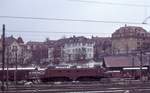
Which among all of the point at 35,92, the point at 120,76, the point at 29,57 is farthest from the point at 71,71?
the point at 29,57

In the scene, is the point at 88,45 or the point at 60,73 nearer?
the point at 60,73

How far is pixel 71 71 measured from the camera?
197 feet

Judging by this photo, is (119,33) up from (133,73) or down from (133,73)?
up

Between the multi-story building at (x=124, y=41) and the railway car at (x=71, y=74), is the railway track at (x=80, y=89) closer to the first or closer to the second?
the railway car at (x=71, y=74)

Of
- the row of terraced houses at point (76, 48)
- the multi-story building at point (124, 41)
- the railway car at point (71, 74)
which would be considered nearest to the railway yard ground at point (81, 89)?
the railway car at point (71, 74)

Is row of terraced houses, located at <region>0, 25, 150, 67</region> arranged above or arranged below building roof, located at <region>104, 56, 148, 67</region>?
above

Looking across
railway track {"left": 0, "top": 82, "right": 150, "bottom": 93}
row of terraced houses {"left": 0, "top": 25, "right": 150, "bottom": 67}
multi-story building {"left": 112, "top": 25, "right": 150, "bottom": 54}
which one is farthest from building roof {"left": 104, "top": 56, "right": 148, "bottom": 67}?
railway track {"left": 0, "top": 82, "right": 150, "bottom": 93}

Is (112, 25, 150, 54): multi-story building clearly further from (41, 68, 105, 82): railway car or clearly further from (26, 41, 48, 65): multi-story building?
(41, 68, 105, 82): railway car

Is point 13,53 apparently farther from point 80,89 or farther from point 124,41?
point 80,89

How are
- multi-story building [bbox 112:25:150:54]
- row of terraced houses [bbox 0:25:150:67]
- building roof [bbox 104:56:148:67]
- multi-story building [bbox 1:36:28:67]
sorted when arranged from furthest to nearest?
row of terraced houses [bbox 0:25:150:67]
multi-story building [bbox 112:25:150:54]
building roof [bbox 104:56:148:67]
multi-story building [bbox 1:36:28:67]

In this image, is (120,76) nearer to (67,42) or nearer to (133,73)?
(133,73)

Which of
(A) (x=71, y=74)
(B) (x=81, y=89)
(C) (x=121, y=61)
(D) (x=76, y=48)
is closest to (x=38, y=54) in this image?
(D) (x=76, y=48)

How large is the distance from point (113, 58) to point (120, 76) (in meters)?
14.7

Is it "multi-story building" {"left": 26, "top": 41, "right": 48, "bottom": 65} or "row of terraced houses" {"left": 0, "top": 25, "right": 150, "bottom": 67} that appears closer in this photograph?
"row of terraced houses" {"left": 0, "top": 25, "right": 150, "bottom": 67}
